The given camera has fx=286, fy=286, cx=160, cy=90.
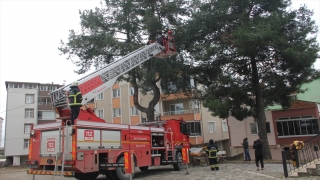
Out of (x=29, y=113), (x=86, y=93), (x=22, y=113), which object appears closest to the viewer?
(x=86, y=93)

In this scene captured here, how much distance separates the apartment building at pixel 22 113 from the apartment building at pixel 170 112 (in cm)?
1342

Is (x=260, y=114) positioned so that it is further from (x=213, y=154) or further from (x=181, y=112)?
(x=181, y=112)

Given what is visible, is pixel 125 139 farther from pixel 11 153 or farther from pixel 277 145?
pixel 11 153

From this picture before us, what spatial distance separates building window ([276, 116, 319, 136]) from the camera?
26830 mm

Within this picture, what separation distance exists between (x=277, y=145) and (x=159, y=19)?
17.9m

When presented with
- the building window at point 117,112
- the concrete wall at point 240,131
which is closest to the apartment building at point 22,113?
the building window at point 117,112

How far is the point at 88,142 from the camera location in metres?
9.95

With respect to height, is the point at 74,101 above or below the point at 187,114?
below

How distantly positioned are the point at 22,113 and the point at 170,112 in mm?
31560

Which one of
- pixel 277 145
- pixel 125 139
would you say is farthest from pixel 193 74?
pixel 277 145

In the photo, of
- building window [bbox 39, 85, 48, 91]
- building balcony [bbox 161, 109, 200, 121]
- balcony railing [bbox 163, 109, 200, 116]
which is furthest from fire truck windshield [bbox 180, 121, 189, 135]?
building window [bbox 39, 85, 48, 91]

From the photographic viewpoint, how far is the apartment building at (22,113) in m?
52.2

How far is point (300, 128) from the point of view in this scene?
27.5m

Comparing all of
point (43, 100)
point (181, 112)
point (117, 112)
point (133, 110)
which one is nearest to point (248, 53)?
point (181, 112)
